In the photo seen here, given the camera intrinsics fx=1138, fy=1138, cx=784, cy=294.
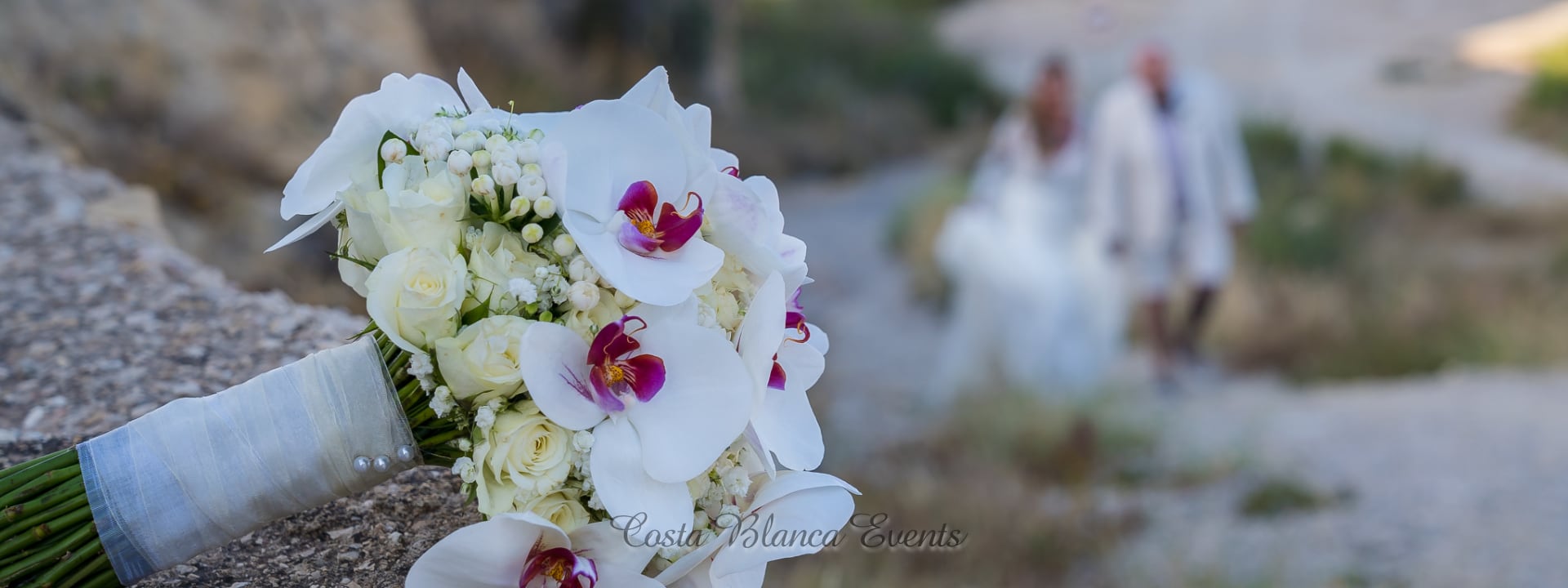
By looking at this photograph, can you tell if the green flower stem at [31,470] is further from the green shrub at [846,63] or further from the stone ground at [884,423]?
the green shrub at [846,63]

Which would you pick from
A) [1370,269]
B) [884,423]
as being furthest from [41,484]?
[1370,269]

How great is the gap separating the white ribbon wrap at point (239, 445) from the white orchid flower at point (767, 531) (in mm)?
306

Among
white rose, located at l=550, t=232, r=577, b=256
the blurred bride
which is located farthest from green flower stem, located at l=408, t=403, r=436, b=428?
the blurred bride

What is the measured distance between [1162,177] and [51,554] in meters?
5.91

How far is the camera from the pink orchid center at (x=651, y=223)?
3.52 ft

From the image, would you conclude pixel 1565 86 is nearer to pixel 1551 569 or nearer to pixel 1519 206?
pixel 1519 206

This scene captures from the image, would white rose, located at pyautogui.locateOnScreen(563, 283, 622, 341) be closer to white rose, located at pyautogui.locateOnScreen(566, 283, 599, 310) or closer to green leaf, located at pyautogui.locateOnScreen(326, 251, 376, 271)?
white rose, located at pyautogui.locateOnScreen(566, 283, 599, 310)

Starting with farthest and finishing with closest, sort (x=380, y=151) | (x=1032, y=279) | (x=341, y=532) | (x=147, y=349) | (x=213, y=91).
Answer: (x=1032, y=279), (x=213, y=91), (x=147, y=349), (x=341, y=532), (x=380, y=151)

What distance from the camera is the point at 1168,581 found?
12.2 ft

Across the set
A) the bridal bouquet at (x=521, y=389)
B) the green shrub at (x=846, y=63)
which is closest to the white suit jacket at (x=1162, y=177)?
the bridal bouquet at (x=521, y=389)

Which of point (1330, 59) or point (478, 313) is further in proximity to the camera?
point (1330, 59)

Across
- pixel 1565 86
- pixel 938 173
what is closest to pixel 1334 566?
pixel 938 173

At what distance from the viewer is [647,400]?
1.07m

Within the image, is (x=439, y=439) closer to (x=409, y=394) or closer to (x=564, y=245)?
(x=409, y=394)
